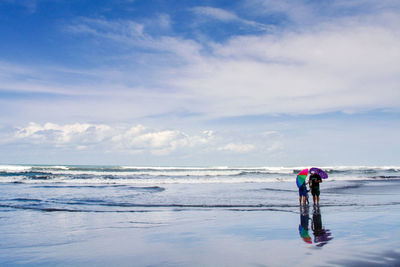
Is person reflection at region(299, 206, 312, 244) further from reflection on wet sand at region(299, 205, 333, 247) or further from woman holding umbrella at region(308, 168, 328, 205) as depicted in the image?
woman holding umbrella at region(308, 168, 328, 205)

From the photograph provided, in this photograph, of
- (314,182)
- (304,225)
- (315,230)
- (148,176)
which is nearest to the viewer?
(315,230)

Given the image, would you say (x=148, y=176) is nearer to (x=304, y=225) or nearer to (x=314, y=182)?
(x=314, y=182)

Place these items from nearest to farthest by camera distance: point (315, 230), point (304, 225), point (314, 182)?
point (315, 230) → point (304, 225) → point (314, 182)

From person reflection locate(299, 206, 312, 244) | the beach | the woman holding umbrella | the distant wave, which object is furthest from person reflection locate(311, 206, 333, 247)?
the distant wave

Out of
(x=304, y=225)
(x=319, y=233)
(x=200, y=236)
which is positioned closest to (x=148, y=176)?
(x=304, y=225)

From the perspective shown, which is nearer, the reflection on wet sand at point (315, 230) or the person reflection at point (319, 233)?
the person reflection at point (319, 233)

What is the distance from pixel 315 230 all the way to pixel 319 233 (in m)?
0.44

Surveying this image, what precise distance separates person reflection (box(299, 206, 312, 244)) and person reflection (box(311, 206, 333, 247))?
0.18m

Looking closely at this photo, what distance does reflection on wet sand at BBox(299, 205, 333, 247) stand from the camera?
28.5 feet

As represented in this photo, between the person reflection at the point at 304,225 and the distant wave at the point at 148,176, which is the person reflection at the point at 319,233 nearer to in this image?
the person reflection at the point at 304,225

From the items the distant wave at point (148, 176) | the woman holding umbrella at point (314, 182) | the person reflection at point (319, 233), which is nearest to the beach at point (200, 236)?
the person reflection at point (319, 233)

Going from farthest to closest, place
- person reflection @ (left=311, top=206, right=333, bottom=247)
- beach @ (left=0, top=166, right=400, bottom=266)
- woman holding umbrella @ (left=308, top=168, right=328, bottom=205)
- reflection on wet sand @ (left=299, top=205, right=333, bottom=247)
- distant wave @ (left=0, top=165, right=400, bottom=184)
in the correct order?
distant wave @ (left=0, top=165, right=400, bottom=184) < woman holding umbrella @ (left=308, top=168, right=328, bottom=205) < reflection on wet sand @ (left=299, top=205, right=333, bottom=247) < person reflection @ (left=311, top=206, right=333, bottom=247) < beach @ (left=0, top=166, right=400, bottom=266)

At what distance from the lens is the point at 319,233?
9.57m

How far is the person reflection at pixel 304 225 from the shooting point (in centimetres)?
895
